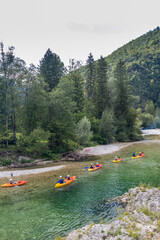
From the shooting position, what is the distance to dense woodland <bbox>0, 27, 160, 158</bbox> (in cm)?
3042

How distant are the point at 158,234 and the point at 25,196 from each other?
12.4 meters

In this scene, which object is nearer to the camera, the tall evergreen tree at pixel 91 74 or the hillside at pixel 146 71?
the tall evergreen tree at pixel 91 74

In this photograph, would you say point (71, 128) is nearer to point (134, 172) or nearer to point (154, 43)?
point (134, 172)

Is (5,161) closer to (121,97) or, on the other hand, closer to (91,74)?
(121,97)

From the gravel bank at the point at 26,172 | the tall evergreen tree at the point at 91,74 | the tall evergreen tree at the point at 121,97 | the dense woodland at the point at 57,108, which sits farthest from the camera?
the tall evergreen tree at the point at 91,74

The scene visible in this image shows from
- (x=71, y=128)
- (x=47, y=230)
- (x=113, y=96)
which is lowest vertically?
(x=47, y=230)

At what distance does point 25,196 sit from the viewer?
1680cm

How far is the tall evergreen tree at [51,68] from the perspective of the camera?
50531 millimetres

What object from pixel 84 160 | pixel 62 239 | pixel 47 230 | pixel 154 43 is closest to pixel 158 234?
pixel 62 239

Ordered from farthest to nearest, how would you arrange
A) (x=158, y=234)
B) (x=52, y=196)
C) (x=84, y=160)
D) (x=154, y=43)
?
(x=154, y=43) → (x=84, y=160) → (x=52, y=196) → (x=158, y=234)

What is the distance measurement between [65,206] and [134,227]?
692cm

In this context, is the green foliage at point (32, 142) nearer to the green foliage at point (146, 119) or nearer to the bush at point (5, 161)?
the bush at point (5, 161)

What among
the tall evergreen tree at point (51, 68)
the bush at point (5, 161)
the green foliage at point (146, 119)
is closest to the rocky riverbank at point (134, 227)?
the bush at point (5, 161)

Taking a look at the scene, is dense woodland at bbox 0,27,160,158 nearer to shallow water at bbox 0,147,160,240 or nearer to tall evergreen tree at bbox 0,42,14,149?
tall evergreen tree at bbox 0,42,14,149
